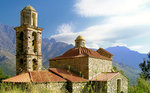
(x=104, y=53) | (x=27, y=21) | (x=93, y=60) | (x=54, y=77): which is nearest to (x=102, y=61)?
(x=93, y=60)

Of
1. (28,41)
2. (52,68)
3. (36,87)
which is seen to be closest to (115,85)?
(52,68)

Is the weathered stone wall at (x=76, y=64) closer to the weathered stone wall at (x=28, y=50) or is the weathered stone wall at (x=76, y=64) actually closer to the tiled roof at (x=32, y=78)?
the tiled roof at (x=32, y=78)

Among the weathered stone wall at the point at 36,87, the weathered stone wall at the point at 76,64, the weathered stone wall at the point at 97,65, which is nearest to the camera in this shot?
the weathered stone wall at the point at 36,87

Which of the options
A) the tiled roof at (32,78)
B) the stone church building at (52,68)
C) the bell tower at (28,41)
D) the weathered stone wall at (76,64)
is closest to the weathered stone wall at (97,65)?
the stone church building at (52,68)

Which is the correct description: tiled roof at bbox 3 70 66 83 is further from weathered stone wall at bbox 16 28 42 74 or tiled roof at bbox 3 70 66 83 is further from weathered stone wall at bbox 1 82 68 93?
weathered stone wall at bbox 16 28 42 74

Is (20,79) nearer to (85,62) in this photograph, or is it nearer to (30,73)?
(30,73)

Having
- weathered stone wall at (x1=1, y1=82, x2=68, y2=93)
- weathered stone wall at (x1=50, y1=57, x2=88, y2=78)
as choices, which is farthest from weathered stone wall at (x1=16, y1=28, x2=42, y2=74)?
weathered stone wall at (x1=50, y1=57, x2=88, y2=78)

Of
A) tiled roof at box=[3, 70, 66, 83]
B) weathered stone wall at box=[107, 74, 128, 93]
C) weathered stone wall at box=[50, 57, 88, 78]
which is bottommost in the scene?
weathered stone wall at box=[107, 74, 128, 93]

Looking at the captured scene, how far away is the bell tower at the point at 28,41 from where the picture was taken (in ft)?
53.6

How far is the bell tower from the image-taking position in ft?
53.6

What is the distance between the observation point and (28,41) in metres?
16.4

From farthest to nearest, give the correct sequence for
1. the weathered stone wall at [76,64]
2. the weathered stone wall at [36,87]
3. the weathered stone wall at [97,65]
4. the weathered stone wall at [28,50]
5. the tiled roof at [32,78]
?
the weathered stone wall at [97,65] < the weathered stone wall at [76,64] < the weathered stone wall at [28,50] < the tiled roof at [32,78] < the weathered stone wall at [36,87]

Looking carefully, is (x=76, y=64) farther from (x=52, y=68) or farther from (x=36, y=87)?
(x=36, y=87)

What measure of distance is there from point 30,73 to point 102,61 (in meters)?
10.2
